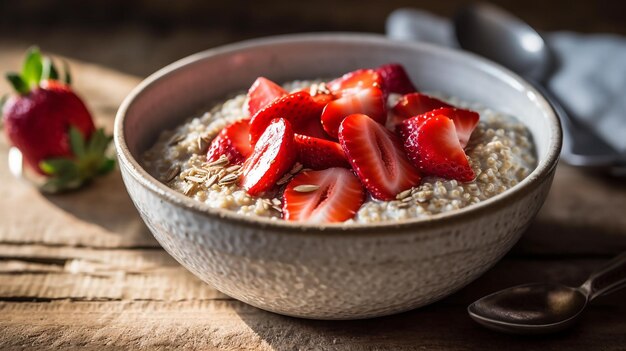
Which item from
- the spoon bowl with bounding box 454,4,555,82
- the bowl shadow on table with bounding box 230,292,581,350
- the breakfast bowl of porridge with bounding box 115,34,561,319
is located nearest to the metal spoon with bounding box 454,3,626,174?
the spoon bowl with bounding box 454,4,555,82

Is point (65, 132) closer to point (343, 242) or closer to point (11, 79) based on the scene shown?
point (11, 79)

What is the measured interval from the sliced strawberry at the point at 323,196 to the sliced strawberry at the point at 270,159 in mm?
32

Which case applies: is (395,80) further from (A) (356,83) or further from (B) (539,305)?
(B) (539,305)

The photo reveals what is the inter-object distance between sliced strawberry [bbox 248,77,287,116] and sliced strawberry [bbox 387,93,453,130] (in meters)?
0.22

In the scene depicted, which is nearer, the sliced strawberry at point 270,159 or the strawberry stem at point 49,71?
the sliced strawberry at point 270,159

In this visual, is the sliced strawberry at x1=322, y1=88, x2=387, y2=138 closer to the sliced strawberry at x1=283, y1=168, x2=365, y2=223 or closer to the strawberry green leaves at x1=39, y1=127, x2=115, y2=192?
the sliced strawberry at x1=283, y1=168, x2=365, y2=223

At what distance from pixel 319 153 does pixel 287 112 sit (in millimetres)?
109

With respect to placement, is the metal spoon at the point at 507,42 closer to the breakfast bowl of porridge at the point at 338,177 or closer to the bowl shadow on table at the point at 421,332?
the breakfast bowl of porridge at the point at 338,177

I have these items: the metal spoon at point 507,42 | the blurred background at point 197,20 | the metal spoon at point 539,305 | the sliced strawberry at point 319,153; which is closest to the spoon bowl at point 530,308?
the metal spoon at point 539,305

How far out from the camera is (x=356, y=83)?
1394 mm

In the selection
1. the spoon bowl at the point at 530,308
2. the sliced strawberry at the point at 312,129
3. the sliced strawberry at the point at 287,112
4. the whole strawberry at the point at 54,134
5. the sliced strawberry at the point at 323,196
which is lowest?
the whole strawberry at the point at 54,134

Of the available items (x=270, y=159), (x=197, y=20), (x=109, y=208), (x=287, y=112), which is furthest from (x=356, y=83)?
(x=197, y=20)

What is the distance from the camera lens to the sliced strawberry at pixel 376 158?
1146 millimetres

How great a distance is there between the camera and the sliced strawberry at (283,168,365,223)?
1.10 meters
